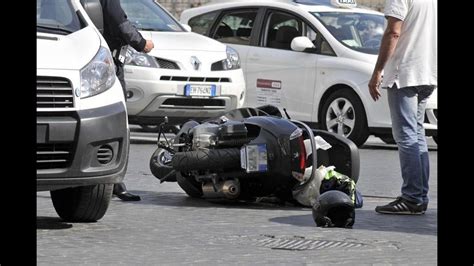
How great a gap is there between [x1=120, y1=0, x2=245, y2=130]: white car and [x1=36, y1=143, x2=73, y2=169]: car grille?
6601 mm

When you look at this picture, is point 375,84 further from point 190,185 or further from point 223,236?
point 223,236

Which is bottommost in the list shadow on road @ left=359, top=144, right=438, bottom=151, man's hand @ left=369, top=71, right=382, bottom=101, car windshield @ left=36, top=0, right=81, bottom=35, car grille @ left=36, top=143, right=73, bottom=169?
shadow on road @ left=359, top=144, right=438, bottom=151

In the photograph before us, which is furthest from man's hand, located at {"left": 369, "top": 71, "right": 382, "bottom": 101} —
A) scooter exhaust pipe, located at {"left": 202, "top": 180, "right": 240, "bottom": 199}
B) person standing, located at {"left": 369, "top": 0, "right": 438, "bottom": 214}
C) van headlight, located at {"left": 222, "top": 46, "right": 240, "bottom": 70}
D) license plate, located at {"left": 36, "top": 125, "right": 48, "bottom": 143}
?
van headlight, located at {"left": 222, "top": 46, "right": 240, "bottom": 70}

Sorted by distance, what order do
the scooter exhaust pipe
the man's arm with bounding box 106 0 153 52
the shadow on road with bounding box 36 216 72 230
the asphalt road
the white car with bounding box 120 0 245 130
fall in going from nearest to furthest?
the asphalt road < the shadow on road with bounding box 36 216 72 230 < the scooter exhaust pipe < the man's arm with bounding box 106 0 153 52 < the white car with bounding box 120 0 245 130

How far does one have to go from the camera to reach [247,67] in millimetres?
16000

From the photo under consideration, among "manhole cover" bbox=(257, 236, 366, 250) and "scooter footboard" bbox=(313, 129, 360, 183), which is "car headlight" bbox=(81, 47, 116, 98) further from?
"scooter footboard" bbox=(313, 129, 360, 183)

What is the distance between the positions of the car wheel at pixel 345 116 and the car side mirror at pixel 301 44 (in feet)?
2.05

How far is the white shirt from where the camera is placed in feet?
29.4

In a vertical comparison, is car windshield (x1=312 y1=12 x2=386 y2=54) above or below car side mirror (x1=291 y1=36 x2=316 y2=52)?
above

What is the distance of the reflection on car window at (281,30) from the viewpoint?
52.2 feet

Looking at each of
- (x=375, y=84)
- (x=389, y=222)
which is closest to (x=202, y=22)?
(x=375, y=84)
